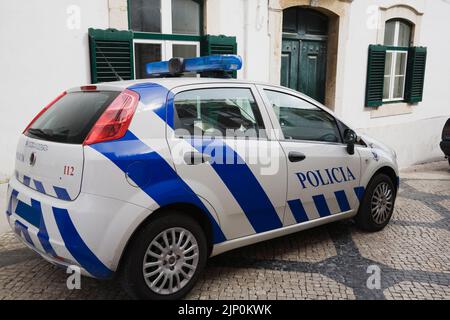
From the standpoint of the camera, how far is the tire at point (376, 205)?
175 inches

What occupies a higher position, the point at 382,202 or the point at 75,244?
the point at 75,244

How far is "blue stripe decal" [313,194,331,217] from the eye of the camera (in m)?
3.88

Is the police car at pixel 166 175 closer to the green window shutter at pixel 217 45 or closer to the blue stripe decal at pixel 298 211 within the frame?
Result: the blue stripe decal at pixel 298 211

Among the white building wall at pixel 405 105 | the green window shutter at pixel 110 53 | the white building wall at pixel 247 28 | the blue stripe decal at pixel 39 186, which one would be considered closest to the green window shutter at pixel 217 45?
the white building wall at pixel 247 28

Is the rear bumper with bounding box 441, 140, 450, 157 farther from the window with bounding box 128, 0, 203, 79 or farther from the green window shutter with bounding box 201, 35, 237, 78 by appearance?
the window with bounding box 128, 0, 203, 79

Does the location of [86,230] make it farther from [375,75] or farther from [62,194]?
[375,75]

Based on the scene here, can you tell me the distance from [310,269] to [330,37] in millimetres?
5908

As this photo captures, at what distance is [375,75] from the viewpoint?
894 centimetres

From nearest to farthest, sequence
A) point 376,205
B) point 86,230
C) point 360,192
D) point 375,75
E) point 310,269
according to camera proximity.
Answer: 1. point 86,230
2. point 310,269
3. point 360,192
4. point 376,205
5. point 375,75

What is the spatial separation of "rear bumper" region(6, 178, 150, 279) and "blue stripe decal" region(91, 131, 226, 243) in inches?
6.2

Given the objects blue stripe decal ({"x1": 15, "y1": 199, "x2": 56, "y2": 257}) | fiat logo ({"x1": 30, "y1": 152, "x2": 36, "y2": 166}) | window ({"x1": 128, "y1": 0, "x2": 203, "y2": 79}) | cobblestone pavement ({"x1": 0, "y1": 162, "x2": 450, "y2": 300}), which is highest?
window ({"x1": 128, "y1": 0, "x2": 203, "y2": 79})

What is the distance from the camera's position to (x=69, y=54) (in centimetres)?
549

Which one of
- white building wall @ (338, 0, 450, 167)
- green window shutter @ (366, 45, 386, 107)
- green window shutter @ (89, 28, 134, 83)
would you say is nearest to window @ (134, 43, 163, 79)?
green window shutter @ (89, 28, 134, 83)

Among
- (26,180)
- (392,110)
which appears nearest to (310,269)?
(26,180)
